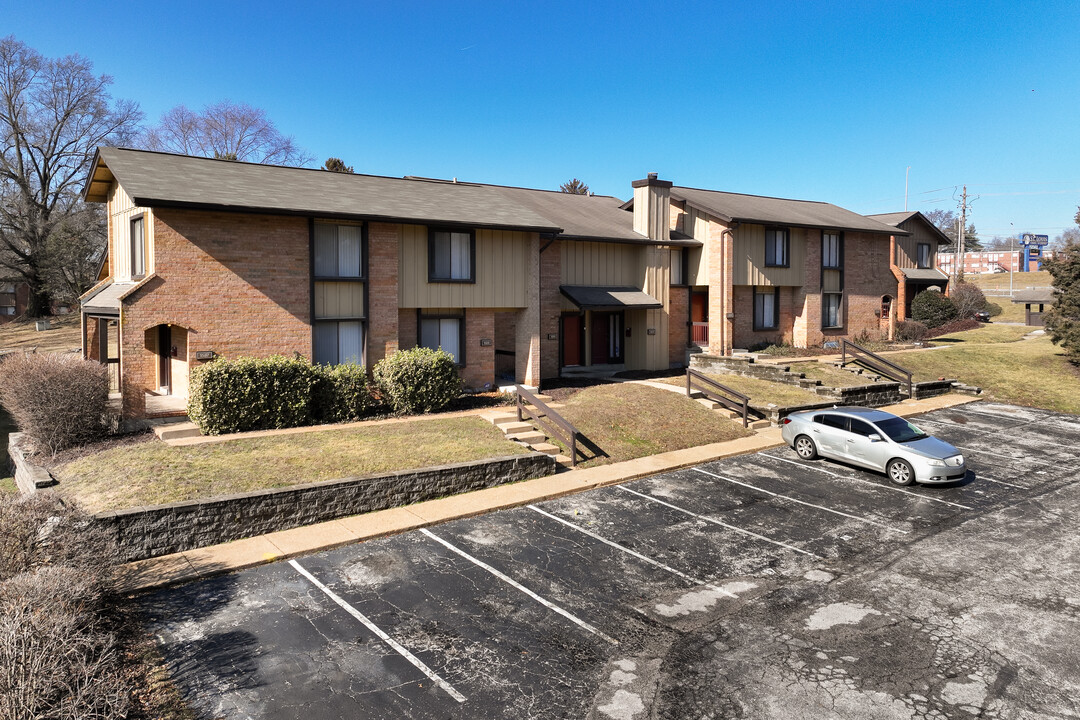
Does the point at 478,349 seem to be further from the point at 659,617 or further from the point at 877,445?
the point at 659,617

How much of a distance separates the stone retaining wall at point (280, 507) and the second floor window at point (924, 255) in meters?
41.3

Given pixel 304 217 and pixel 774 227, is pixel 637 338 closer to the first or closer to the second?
pixel 774 227

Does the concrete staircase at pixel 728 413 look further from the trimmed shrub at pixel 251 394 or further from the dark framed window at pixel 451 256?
the trimmed shrub at pixel 251 394

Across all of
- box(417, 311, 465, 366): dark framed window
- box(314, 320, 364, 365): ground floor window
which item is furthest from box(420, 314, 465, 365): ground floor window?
box(314, 320, 364, 365): ground floor window

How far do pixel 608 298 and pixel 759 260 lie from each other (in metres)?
10.0

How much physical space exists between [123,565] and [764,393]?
20169 mm

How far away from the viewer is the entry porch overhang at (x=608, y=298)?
26.2 metres

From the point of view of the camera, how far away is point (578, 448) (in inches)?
709

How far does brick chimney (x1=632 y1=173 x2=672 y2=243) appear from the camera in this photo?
29031 millimetres

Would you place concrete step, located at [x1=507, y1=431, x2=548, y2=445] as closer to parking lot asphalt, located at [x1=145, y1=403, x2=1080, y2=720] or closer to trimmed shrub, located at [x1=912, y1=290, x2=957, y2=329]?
parking lot asphalt, located at [x1=145, y1=403, x2=1080, y2=720]

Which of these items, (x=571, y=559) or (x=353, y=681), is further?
(x=571, y=559)

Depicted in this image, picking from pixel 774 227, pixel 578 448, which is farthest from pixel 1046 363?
pixel 578 448

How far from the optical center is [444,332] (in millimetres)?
22812

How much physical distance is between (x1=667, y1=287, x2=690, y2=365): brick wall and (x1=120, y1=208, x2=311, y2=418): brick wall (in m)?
17.0
